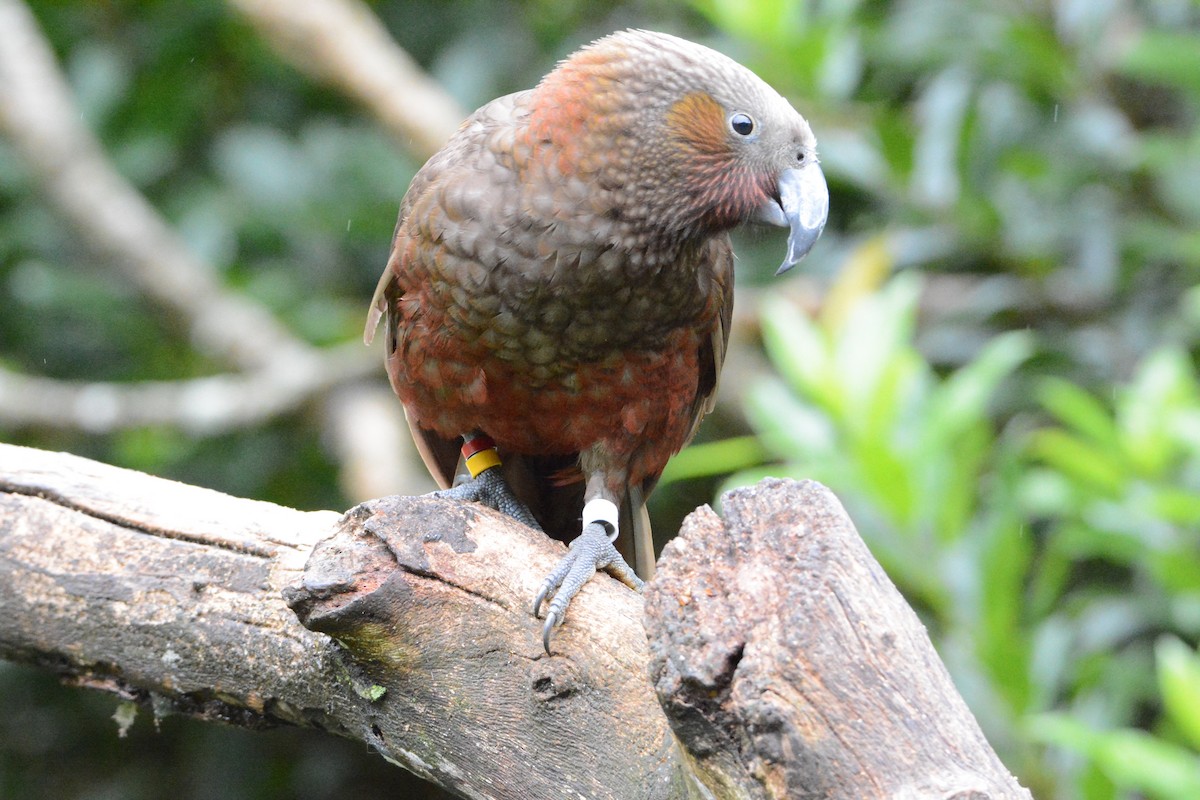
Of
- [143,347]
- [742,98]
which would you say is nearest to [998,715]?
[742,98]

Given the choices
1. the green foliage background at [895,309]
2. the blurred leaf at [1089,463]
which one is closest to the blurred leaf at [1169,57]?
the green foliage background at [895,309]

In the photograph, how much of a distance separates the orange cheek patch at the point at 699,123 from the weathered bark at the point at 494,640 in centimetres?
83

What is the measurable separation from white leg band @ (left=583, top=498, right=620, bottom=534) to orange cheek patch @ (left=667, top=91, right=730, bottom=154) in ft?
2.65

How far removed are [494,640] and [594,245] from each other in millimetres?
836

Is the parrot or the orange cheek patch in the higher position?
the orange cheek patch

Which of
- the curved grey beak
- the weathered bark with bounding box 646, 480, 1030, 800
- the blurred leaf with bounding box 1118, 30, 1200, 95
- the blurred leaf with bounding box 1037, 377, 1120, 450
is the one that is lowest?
the blurred leaf with bounding box 1037, 377, 1120, 450

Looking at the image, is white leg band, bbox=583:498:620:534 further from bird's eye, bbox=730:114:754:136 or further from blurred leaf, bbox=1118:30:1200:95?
blurred leaf, bbox=1118:30:1200:95

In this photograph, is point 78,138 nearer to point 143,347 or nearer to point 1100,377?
point 143,347

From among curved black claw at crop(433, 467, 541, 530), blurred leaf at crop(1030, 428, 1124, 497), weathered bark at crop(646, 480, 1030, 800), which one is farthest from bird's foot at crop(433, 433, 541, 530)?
blurred leaf at crop(1030, 428, 1124, 497)

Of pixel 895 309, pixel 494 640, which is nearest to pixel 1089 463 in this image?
pixel 895 309

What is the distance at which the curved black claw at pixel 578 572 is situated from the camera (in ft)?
6.77

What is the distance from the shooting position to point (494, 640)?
202cm

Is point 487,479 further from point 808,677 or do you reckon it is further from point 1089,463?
point 1089,463

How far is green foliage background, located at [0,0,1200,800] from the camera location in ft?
11.6
